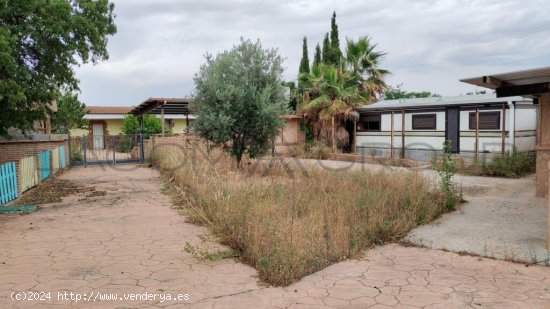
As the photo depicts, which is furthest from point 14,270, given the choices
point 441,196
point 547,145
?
point 547,145

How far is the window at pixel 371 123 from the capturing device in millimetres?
20303

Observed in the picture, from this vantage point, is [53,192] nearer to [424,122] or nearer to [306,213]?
[306,213]

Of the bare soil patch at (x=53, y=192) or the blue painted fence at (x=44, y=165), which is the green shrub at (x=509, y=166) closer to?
the bare soil patch at (x=53, y=192)

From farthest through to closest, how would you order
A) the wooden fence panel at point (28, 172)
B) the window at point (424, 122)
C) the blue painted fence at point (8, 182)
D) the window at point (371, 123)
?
1. the window at point (371, 123)
2. the window at point (424, 122)
3. the wooden fence panel at point (28, 172)
4. the blue painted fence at point (8, 182)

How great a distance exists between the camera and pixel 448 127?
17281 millimetres

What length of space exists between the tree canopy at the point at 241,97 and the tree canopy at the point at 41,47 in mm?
3039

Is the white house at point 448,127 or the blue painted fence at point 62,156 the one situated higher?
the white house at point 448,127

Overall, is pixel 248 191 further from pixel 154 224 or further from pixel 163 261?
pixel 163 261

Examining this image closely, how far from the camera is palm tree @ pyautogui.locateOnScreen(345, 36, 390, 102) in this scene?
2189 cm

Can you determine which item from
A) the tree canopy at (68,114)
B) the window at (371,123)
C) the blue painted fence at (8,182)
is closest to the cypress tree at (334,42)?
the window at (371,123)

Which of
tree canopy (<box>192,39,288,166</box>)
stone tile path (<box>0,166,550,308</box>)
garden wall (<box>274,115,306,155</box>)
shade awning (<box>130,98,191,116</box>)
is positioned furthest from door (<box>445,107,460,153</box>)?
stone tile path (<box>0,166,550,308</box>)

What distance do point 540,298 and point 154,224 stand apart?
18.2 feet

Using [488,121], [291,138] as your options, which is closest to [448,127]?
[488,121]

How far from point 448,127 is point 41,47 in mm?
15006
